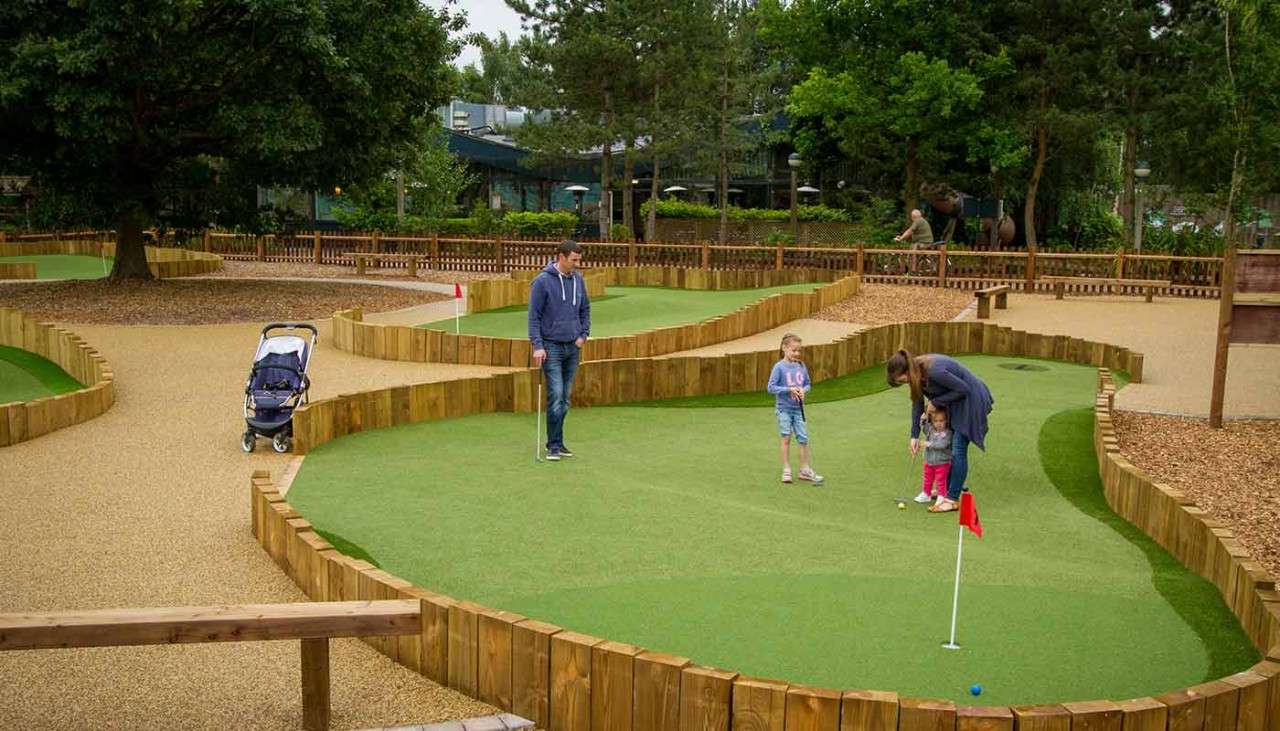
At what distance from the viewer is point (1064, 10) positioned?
33.2 meters

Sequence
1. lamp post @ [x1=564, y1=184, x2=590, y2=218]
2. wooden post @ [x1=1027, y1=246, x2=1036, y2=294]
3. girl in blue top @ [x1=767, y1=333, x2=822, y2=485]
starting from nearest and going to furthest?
girl in blue top @ [x1=767, y1=333, x2=822, y2=485]
wooden post @ [x1=1027, y1=246, x2=1036, y2=294]
lamp post @ [x1=564, y1=184, x2=590, y2=218]

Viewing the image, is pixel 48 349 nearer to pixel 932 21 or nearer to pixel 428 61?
pixel 428 61

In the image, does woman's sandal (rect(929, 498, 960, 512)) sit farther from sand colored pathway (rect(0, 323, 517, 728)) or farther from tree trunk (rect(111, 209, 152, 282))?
tree trunk (rect(111, 209, 152, 282))

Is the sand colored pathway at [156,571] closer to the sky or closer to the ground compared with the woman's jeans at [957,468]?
closer to the ground

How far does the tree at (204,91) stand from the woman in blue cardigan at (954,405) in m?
13.9

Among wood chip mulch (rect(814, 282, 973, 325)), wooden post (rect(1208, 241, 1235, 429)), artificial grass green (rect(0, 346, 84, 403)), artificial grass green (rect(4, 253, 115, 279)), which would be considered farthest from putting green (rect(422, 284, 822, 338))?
artificial grass green (rect(4, 253, 115, 279))

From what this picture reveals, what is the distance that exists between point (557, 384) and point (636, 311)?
35.1 feet

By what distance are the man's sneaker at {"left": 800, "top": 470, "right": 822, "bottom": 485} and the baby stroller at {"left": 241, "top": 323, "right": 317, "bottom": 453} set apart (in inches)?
156

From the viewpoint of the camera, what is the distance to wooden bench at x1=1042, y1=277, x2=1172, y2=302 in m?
24.4

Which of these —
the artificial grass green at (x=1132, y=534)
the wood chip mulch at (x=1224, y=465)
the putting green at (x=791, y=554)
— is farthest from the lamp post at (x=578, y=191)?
the putting green at (x=791, y=554)

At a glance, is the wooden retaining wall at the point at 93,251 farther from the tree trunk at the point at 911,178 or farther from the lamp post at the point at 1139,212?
the lamp post at the point at 1139,212

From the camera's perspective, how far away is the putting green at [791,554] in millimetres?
5582

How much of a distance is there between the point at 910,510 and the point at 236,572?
435 cm

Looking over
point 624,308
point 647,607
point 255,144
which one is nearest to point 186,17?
point 255,144
